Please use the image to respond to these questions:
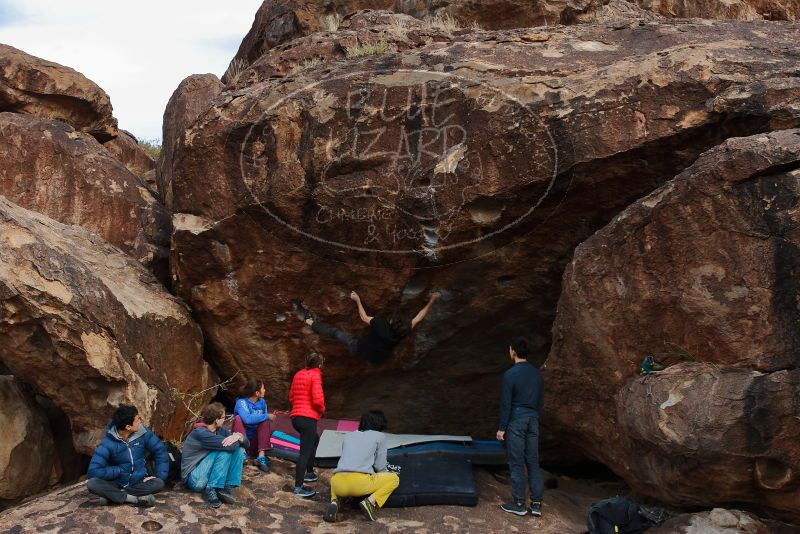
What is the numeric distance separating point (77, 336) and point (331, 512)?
8.85ft

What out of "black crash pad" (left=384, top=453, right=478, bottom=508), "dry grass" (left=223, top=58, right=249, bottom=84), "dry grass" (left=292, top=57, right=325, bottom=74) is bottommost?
"black crash pad" (left=384, top=453, right=478, bottom=508)

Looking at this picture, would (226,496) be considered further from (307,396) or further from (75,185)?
(75,185)

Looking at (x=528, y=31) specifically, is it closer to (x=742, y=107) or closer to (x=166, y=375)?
(x=742, y=107)

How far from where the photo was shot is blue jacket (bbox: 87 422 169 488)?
5.45 metres

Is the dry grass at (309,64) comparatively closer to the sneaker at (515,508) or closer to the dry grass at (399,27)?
the dry grass at (399,27)

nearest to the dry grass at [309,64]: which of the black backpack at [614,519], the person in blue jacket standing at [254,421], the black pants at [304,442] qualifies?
the person in blue jacket standing at [254,421]

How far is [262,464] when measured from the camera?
691 cm

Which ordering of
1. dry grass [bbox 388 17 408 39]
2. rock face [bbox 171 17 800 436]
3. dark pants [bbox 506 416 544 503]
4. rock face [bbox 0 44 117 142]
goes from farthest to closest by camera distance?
1. rock face [bbox 0 44 117 142]
2. dry grass [bbox 388 17 408 39]
3. rock face [bbox 171 17 800 436]
4. dark pants [bbox 506 416 544 503]

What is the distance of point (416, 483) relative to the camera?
642cm

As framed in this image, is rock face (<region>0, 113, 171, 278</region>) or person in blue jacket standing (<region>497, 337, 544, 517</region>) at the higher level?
rock face (<region>0, 113, 171, 278</region>)

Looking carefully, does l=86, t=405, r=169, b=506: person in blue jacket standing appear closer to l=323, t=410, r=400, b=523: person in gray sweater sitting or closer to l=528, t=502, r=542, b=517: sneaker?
l=323, t=410, r=400, b=523: person in gray sweater sitting

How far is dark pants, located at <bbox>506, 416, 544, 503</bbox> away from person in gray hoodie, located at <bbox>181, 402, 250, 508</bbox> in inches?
81.4

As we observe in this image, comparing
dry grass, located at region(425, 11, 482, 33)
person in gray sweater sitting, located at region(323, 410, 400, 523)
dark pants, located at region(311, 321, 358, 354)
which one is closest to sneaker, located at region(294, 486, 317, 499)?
person in gray sweater sitting, located at region(323, 410, 400, 523)

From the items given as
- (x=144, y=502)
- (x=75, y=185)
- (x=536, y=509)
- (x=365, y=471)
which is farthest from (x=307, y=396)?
(x=75, y=185)
